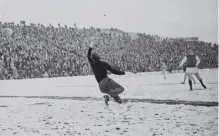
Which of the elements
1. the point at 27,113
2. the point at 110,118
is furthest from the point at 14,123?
the point at 110,118

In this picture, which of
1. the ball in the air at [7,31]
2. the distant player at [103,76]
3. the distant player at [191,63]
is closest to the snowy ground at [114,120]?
the distant player at [103,76]

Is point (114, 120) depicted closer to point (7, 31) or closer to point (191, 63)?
point (191, 63)

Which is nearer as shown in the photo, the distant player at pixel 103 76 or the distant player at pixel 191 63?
the distant player at pixel 103 76

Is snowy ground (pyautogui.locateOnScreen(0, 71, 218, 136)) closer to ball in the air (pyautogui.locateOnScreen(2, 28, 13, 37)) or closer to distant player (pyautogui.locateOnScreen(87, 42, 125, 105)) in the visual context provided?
distant player (pyautogui.locateOnScreen(87, 42, 125, 105))

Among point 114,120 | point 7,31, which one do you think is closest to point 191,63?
point 114,120

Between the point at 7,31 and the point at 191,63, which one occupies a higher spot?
the point at 7,31

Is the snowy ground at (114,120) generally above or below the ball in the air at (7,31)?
below

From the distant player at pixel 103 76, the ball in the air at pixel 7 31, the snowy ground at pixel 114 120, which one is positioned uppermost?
the ball in the air at pixel 7 31

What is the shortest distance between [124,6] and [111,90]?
1.46 m

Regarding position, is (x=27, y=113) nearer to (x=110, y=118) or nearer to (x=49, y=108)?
(x=49, y=108)

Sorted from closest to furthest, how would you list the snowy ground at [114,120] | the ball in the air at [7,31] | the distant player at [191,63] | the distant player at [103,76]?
the snowy ground at [114,120] → the distant player at [103,76] → the distant player at [191,63] → the ball in the air at [7,31]

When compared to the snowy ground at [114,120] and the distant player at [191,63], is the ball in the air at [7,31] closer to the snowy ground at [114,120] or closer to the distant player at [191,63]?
the distant player at [191,63]

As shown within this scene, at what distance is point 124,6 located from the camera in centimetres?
554

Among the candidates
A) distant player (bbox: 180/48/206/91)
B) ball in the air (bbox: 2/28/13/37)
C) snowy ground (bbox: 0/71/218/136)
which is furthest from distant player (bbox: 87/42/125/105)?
ball in the air (bbox: 2/28/13/37)
